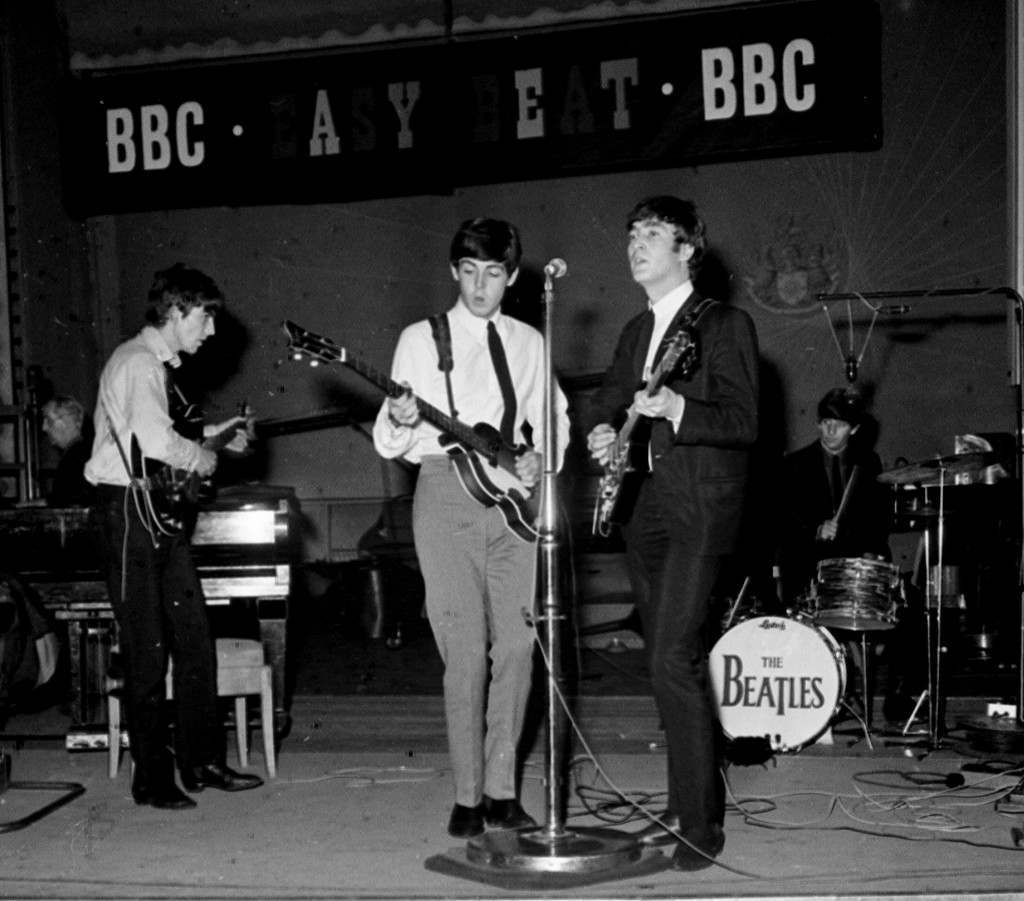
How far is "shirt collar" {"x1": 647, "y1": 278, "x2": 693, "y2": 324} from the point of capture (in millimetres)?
4098

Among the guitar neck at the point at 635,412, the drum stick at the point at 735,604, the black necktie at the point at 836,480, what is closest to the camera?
the guitar neck at the point at 635,412

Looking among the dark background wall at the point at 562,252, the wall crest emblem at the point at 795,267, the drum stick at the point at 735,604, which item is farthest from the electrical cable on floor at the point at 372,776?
the wall crest emblem at the point at 795,267

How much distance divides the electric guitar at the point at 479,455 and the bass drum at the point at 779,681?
1.85 m

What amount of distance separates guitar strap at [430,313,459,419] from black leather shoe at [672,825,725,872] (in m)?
1.55

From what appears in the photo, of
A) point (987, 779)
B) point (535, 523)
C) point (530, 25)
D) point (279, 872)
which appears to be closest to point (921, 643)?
point (987, 779)

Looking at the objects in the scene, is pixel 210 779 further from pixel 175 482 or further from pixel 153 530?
pixel 175 482

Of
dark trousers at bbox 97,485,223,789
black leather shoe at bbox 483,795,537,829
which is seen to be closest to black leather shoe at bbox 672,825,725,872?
black leather shoe at bbox 483,795,537,829

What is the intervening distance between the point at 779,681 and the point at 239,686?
7.75 ft

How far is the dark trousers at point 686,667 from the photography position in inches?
152

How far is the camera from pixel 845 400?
766 centimetres

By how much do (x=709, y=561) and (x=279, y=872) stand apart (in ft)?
5.37

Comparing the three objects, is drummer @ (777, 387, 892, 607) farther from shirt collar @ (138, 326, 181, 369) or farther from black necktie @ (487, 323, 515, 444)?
shirt collar @ (138, 326, 181, 369)

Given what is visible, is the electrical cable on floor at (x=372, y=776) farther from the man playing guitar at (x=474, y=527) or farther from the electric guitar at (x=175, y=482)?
the electric guitar at (x=175, y=482)

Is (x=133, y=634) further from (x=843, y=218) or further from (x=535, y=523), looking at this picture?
(x=843, y=218)
